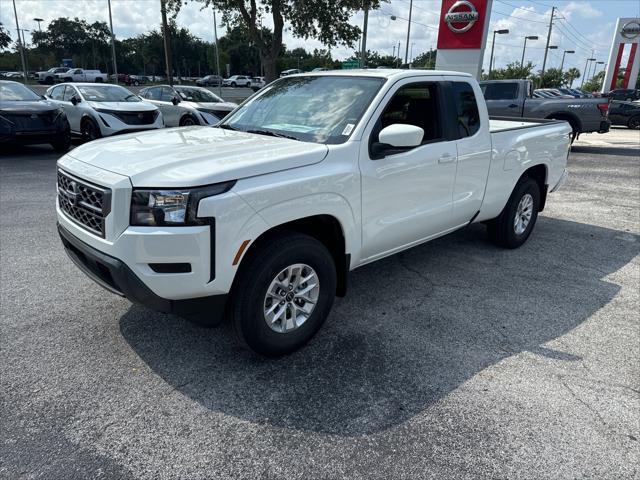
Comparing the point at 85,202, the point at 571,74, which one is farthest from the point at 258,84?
the point at 571,74

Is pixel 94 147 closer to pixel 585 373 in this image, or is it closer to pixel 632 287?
pixel 585 373

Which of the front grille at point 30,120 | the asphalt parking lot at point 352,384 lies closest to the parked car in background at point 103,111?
the front grille at point 30,120

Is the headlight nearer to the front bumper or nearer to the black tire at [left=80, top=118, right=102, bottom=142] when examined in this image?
the front bumper

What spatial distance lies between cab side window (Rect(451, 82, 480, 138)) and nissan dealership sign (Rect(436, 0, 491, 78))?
9.52 meters

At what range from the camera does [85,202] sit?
3062mm

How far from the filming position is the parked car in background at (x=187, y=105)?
13.3 meters

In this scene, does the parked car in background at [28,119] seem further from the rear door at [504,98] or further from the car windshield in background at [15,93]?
the rear door at [504,98]

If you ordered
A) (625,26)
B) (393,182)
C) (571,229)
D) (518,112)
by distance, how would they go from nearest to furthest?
(393,182), (571,229), (518,112), (625,26)

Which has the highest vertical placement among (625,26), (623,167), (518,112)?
(625,26)

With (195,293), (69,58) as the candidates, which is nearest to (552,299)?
(195,293)

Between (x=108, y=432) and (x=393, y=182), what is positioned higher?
(x=393, y=182)

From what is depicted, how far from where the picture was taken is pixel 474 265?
17.1ft

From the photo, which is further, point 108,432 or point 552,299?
point 552,299

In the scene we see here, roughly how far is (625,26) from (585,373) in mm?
39399
